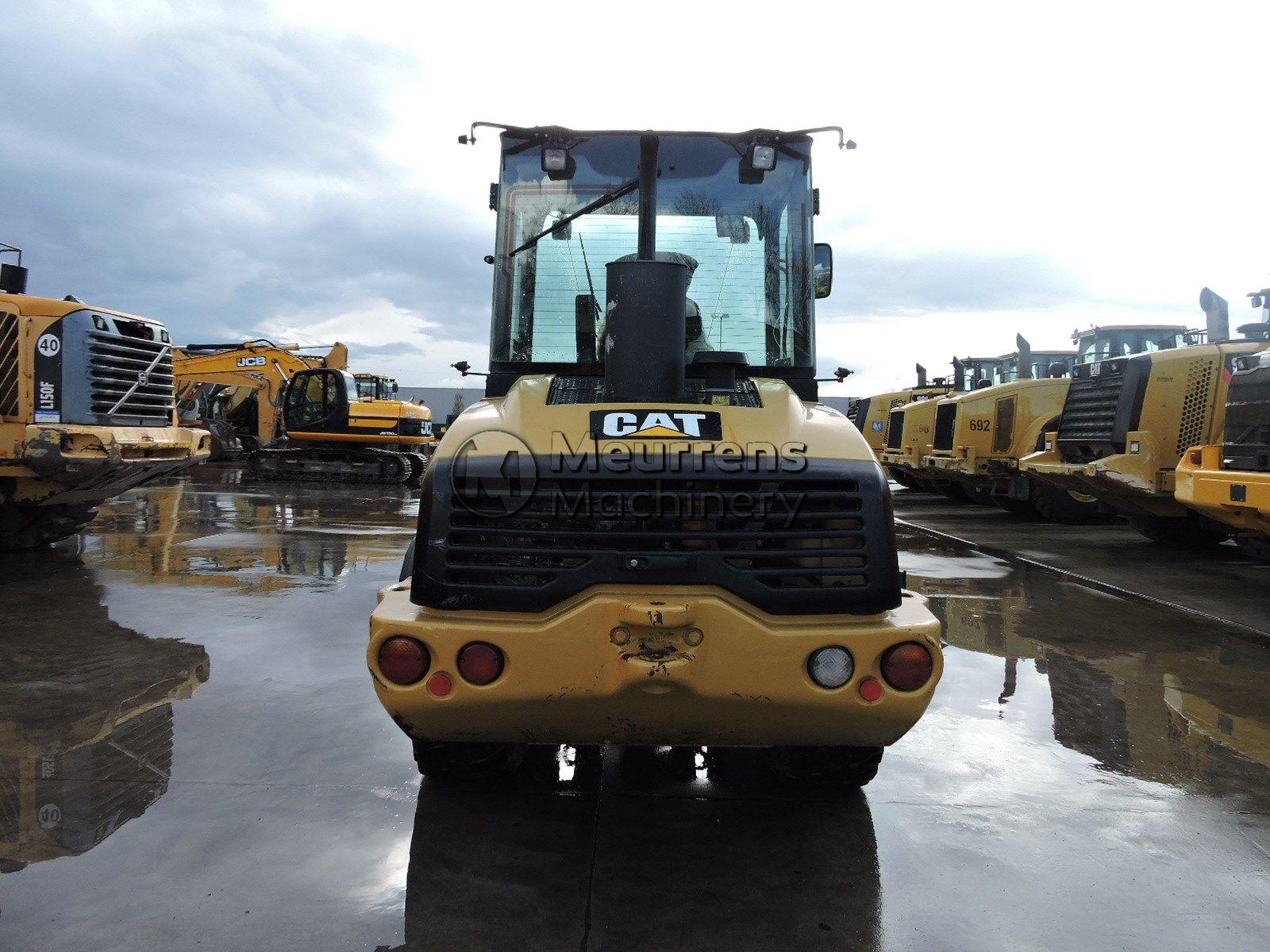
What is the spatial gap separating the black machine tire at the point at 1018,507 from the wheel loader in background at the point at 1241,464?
6.17 m

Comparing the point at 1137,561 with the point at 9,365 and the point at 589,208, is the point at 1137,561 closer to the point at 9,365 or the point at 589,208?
the point at 589,208

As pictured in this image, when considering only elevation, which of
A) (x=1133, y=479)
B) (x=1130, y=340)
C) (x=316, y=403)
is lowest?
(x=1133, y=479)

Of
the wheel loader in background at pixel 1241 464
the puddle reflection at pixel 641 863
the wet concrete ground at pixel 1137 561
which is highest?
the wheel loader in background at pixel 1241 464

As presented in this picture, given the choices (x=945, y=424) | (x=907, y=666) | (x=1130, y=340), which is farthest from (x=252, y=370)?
(x=907, y=666)

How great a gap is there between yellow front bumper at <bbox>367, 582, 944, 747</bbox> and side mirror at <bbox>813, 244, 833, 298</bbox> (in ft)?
5.69

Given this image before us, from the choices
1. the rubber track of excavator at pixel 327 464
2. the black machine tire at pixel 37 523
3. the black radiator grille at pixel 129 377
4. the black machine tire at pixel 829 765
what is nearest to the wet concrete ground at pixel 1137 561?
the black machine tire at pixel 829 765

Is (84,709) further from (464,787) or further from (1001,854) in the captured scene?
(1001,854)

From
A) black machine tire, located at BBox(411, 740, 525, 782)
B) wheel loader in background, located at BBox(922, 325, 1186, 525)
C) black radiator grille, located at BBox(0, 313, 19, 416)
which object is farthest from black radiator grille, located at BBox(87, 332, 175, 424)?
wheel loader in background, located at BBox(922, 325, 1186, 525)

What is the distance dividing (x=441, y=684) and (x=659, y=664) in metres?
0.63

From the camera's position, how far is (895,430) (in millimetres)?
16734

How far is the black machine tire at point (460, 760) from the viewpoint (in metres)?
3.12

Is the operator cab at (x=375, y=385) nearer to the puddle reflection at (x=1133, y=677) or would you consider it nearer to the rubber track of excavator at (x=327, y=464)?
the rubber track of excavator at (x=327, y=464)

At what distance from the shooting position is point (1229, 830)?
302 centimetres

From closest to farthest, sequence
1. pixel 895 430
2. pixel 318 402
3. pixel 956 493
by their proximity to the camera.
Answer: pixel 956 493 < pixel 895 430 < pixel 318 402
